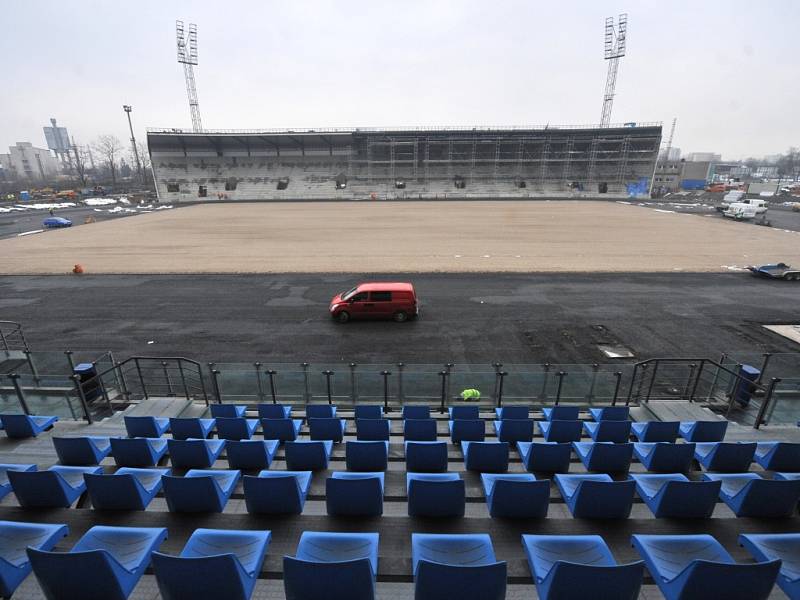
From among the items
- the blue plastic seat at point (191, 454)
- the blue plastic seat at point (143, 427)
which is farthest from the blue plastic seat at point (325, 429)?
the blue plastic seat at point (143, 427)

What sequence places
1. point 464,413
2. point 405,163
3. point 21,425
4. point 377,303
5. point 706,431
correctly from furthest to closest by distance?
1. point 405,163
2. point 377,303
3. point 464,413
4. point 21,425
5. point 706,431

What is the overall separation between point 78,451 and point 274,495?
334 centimetres

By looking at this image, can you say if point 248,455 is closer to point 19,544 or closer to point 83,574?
point 19,544

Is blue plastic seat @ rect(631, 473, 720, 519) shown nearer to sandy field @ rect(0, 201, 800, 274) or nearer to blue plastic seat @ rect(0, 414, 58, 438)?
blue plastic seat @ rect(0, 414, 58, 438)

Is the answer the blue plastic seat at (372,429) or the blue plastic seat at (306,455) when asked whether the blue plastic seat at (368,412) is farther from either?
the blue plastic seat at (306,455)

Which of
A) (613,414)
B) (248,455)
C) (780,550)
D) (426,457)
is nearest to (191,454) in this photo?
(248,455)

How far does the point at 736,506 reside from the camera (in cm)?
414

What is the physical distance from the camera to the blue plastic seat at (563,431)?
6121 millimetres

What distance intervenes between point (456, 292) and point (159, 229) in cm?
3490

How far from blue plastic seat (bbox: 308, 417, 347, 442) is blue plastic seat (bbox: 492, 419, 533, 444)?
9.00 feet

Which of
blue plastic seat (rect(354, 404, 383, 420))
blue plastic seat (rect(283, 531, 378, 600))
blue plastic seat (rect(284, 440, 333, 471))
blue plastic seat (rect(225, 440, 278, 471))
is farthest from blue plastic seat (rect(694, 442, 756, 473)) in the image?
blue plastic seat (rect(225, 440, 278, 471))

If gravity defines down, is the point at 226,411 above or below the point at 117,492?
below

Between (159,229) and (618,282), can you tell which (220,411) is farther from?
(159,229)

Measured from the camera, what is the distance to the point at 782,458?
5035 millimetres
